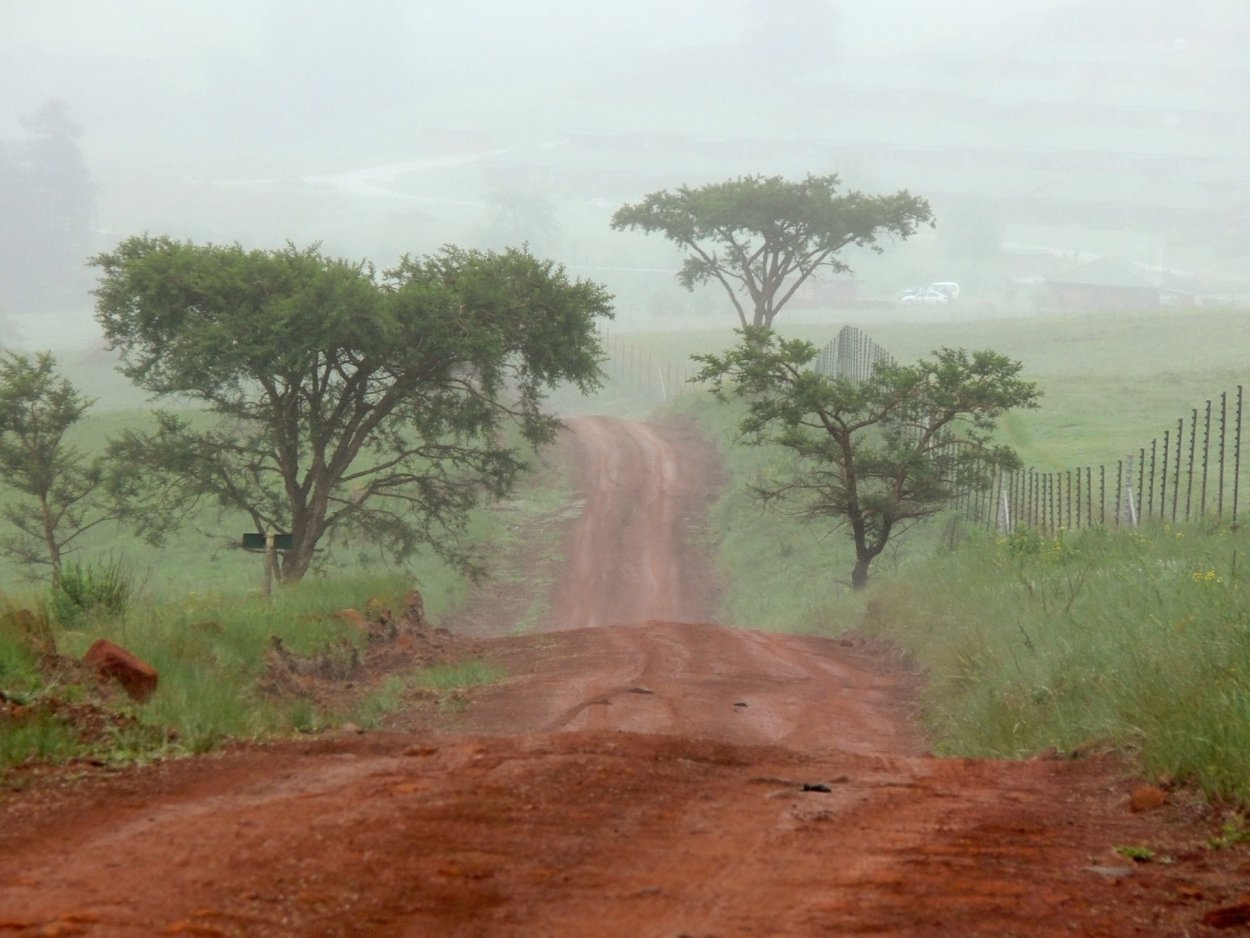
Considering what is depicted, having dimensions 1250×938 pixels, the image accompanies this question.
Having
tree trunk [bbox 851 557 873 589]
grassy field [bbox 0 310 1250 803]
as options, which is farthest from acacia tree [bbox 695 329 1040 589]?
grassy field [bbox 0 310 1250 803]

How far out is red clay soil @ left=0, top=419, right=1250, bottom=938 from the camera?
446cm

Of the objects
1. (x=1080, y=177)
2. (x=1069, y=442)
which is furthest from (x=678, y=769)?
(x=1080, y=177)

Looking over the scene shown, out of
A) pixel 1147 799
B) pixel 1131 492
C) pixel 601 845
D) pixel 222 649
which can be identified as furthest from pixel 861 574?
pixel 601 845

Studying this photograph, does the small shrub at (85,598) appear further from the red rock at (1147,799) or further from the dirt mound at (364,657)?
the red rock at (1147,799)

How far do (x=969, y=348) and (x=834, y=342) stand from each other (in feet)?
62.1

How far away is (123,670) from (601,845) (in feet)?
14.9

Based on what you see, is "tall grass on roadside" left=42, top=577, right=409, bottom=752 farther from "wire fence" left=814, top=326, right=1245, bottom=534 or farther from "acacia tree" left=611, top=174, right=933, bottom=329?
"acacia tree" left=611, top=174, right=933, bottom=329

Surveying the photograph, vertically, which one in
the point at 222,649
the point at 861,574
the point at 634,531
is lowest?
the point at 634,531

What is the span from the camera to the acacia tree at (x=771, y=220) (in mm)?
44000

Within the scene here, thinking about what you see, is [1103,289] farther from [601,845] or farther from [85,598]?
[601,845]

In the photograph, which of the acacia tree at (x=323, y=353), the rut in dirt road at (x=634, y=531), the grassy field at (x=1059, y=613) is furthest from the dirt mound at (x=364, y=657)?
the rut in dirt road at (x=634, y=531)

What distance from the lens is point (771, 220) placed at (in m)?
44.5

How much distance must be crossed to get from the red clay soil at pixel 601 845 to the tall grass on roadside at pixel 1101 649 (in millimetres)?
369

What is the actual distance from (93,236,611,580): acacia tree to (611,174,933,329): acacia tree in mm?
22215
